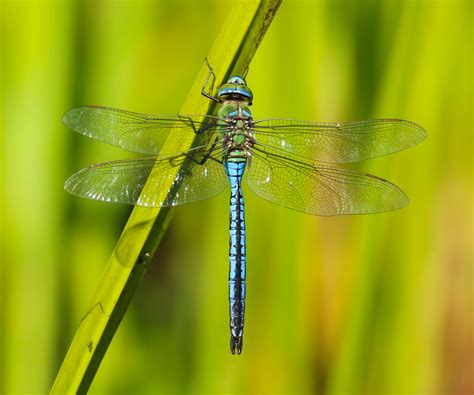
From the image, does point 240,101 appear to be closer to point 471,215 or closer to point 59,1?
point 59,1

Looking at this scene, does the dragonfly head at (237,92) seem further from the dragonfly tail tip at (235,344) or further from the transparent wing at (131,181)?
the dragonfly tail tip at (235,344)

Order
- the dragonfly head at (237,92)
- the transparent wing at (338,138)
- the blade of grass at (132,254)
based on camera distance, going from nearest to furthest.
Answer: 1. the blade of grass at (132,254)
2. the dragonfly head at (237,92)
3. the transparent wing at (338,138)

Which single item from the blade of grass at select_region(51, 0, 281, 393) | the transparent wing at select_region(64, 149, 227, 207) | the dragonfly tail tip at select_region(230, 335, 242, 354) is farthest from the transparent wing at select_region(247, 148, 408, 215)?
the blade of grass at select_region(51, 0, 281, 393)

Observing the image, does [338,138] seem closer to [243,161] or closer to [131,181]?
[243,161]

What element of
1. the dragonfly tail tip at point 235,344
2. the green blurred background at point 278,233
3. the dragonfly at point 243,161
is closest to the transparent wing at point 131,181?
the dragonfly at point 243,161

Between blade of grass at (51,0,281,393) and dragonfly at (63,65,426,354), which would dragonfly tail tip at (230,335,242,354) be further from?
blade of grass at (51,0,281,393)

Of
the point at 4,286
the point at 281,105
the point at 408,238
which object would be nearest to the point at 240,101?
the point at 281,105
